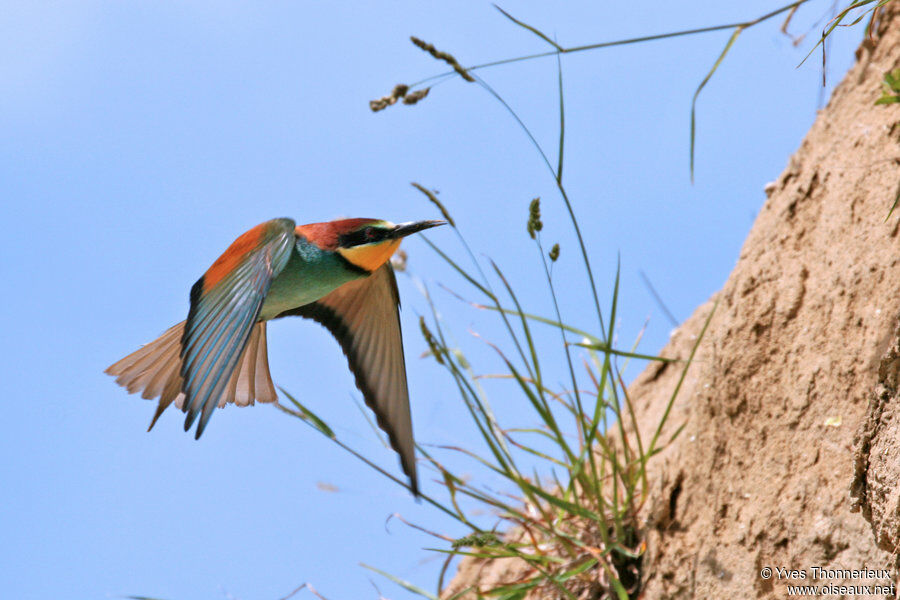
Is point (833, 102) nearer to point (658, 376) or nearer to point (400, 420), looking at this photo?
point (658, 376)

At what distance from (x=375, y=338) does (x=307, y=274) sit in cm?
37

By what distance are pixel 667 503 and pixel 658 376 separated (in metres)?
1.06

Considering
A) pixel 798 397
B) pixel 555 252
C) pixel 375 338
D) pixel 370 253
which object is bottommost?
pixel 798 397

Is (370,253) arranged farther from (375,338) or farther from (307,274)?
(375,338)

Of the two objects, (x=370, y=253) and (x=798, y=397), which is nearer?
(x=798, y=397)

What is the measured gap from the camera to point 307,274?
2.88 metres

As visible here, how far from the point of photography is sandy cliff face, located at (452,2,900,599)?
2.29 meters

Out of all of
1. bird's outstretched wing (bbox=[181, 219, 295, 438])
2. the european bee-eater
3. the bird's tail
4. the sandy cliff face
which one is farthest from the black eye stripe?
the sandy cliff face

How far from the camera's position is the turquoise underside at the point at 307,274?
287 cm

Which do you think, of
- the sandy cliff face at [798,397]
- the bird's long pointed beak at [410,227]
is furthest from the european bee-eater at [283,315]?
the sandy cliff face at [798,397]

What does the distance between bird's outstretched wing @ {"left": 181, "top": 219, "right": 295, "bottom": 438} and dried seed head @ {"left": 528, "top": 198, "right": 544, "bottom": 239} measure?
0.71m

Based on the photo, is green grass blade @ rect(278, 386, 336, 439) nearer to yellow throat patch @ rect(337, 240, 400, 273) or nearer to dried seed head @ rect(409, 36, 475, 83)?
yellow throat patch @ rect(337, 240, 400, 273)

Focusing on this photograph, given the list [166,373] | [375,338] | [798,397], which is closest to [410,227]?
[375,338]

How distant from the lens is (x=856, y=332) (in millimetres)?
2441
